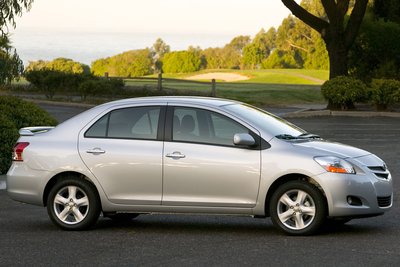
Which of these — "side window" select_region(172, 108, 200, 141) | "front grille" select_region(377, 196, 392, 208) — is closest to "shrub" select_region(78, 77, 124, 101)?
"side window" select_region(172, 108, 200, 141)

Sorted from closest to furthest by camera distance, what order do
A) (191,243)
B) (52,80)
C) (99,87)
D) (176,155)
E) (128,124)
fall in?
(191,243) < (176,155) < (128,124) < (99,87) < (52,80)

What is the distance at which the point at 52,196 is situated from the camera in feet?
34.9

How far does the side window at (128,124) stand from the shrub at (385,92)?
78.8ft

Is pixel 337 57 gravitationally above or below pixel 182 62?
above

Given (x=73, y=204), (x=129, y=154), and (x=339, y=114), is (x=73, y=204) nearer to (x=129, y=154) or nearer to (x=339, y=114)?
(x=129, y=154)

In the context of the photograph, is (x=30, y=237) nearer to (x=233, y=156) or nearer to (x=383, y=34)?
(x=233, y=156)

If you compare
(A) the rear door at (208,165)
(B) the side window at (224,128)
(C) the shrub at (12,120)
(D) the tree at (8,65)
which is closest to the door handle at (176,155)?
(A) the rear door at (208,165)

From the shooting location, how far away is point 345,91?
33844 millimetres

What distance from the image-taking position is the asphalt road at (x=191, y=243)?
342 inches

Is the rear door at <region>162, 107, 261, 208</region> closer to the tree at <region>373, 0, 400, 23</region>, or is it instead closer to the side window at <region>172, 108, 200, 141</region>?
the side window at <region>172, 108, 200, 141</region>

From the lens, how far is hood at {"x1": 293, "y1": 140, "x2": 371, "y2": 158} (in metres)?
10.0

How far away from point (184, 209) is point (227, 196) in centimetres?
53

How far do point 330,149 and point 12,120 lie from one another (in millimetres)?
7856

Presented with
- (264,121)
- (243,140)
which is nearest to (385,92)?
(264,121)
